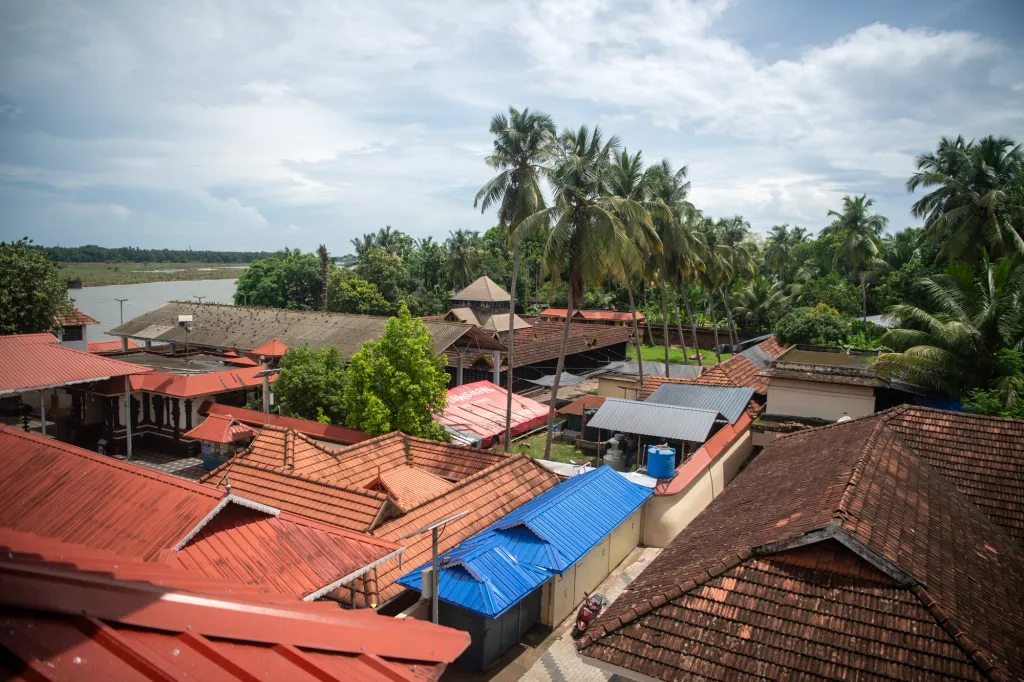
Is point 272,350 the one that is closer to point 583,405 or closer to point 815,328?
point 583,405

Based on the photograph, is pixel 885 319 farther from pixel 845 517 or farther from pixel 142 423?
pixel 142 423

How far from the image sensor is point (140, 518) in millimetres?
8484

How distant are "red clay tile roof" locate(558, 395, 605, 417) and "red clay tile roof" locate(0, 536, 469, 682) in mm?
23831

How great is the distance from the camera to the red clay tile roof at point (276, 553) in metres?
8.44

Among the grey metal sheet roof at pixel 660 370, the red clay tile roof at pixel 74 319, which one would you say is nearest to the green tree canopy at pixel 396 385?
the grey metal sheet roof at pixel 660 370

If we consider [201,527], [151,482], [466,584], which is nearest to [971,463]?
[466,584]

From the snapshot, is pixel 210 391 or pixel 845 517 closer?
pixel 845 517

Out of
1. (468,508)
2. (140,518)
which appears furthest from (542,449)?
(140,518)

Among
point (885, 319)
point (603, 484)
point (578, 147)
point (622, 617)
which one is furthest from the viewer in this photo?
point (885, 319)

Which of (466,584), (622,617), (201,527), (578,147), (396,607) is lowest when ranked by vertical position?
(396,607)

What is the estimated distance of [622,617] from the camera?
7945 mm

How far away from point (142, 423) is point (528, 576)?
20.0 meters

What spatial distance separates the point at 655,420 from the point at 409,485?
30.3 feet

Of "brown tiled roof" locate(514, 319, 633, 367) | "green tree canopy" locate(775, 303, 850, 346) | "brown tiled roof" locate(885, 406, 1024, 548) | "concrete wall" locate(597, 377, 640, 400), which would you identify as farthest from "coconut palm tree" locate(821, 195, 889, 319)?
"brown tiled roof" locate(885, 406, 1024, 548)
